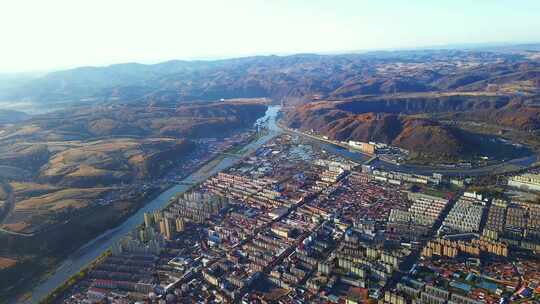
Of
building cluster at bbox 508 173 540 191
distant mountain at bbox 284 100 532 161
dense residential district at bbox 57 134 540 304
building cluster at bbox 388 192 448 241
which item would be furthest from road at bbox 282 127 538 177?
building cluster at bbox 388 192 448 241

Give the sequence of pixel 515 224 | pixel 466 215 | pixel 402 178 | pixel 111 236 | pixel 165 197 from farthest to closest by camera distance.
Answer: pixel 165 197 < pixel 402 178 < pixel 111 236 < pixel 466 215 < pixel 515 224

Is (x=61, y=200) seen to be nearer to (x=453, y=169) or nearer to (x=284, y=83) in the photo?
(x=453, y=169)

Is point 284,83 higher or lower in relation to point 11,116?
higher

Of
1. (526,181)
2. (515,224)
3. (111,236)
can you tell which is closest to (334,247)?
(515,224)

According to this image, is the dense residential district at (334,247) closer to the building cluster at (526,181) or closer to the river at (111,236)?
the building cluster at (526,181)

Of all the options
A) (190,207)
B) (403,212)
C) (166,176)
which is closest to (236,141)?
(166,176)

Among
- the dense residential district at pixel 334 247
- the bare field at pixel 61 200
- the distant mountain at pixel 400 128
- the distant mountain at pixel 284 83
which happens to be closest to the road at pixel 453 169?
the distant mountain at pixel 400 128

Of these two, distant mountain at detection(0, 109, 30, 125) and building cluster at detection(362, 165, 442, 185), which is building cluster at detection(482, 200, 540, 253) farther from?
distant mountain at detection(0, 109, 30, 125)
